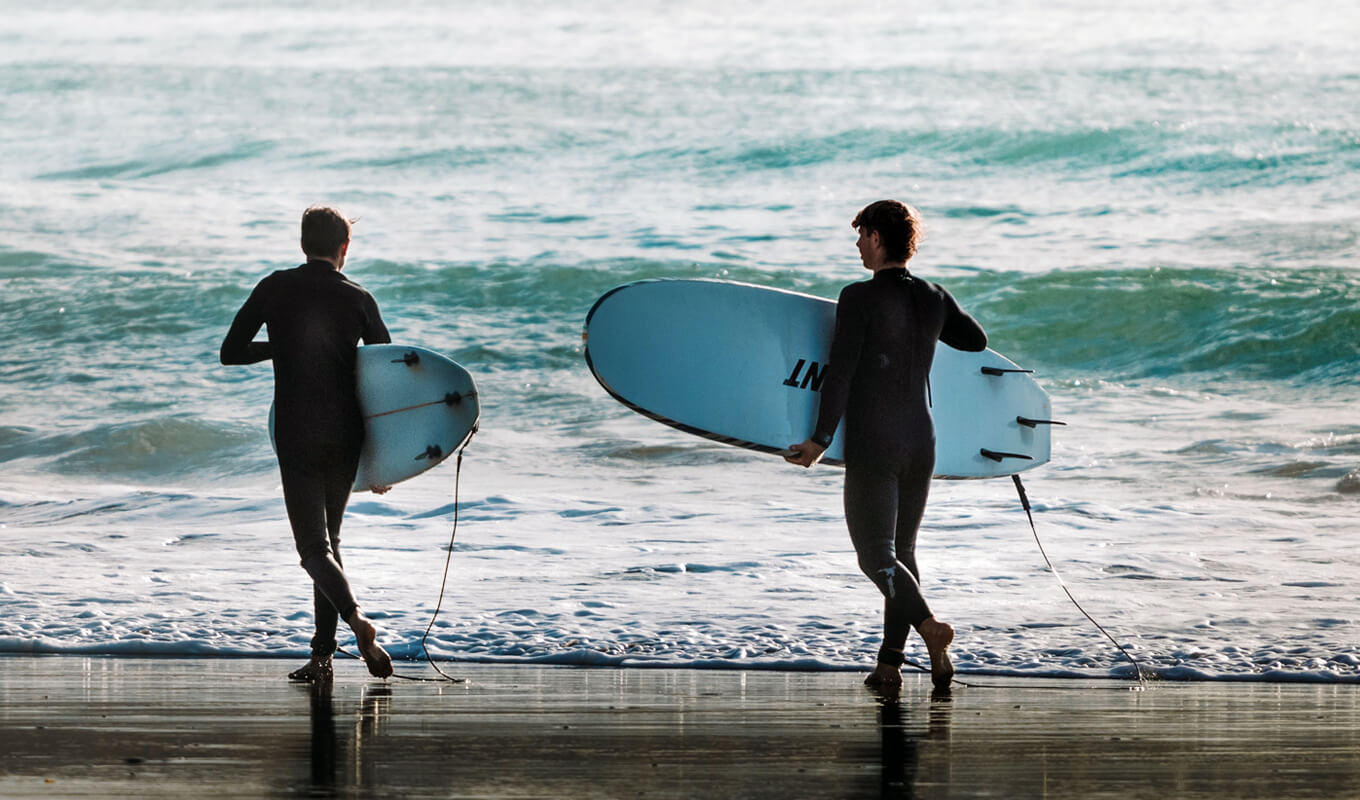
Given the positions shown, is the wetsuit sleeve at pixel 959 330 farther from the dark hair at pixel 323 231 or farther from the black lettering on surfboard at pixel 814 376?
the dark hair at pixel 323 231

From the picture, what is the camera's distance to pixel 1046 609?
521 cm

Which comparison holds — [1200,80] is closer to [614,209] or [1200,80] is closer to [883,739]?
[614,209]

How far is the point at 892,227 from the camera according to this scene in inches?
142

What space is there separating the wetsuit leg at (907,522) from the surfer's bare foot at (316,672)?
1.40 metres

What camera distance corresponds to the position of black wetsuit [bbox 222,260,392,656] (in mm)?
3672

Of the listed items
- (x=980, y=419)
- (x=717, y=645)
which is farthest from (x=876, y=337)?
(x=717, y=645)

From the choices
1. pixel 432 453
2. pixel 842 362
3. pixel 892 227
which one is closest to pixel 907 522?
pixel 842 362

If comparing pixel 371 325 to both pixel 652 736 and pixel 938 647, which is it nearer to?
pixel 652 736

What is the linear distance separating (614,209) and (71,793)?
19.8 m

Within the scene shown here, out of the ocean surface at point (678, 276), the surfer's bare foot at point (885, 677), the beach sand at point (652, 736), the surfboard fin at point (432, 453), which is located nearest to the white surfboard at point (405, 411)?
the surfboard fin at point (432, 453)

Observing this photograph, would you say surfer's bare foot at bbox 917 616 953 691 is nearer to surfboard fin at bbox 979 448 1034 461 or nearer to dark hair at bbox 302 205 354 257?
surfboard fin at bbox 979 448 1034 461

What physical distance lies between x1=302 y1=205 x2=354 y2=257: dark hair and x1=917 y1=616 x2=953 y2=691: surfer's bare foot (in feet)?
5.67

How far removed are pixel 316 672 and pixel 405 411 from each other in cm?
71

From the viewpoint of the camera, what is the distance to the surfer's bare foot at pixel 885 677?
12.1ft
